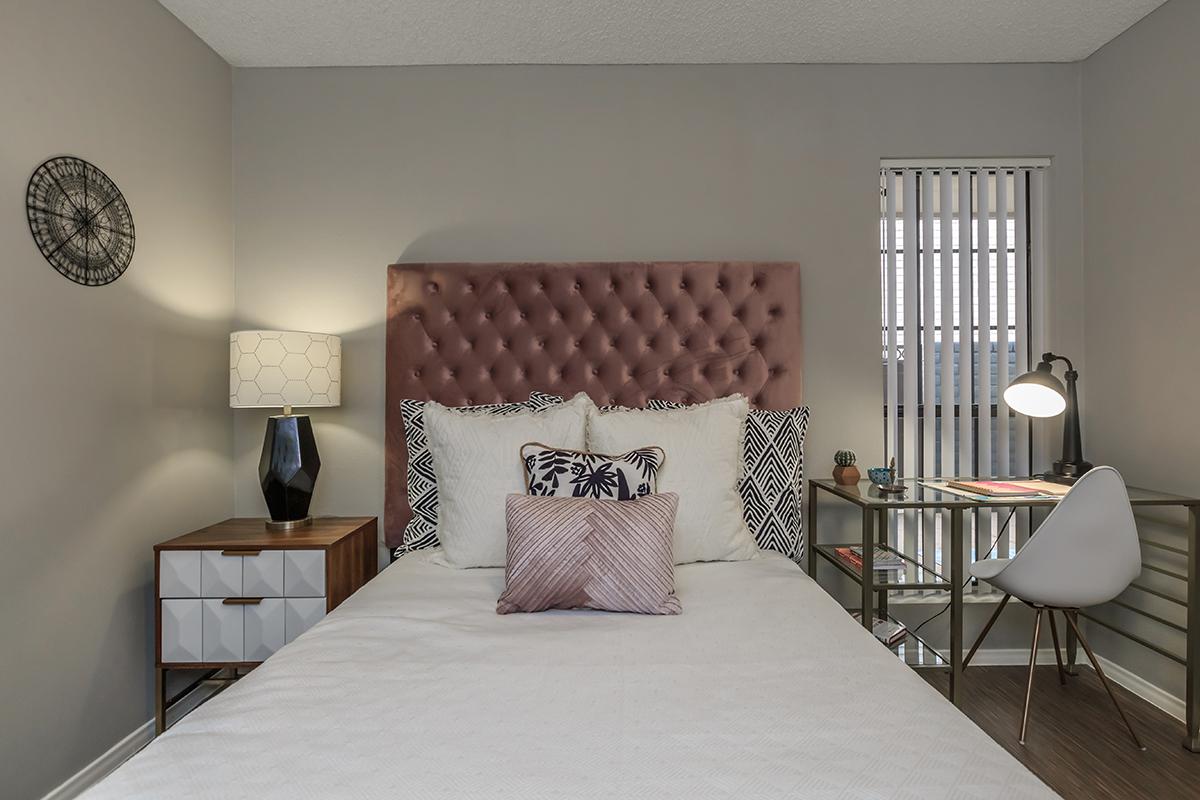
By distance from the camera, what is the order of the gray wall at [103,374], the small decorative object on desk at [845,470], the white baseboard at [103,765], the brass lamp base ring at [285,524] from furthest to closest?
the small decorative object on desk at [845,470] → the brass lamp base ring at [285,524] → the white baseboard at [103,765] → the gray wall at [103,374]

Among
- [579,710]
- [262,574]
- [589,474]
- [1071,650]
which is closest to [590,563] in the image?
[589,474]

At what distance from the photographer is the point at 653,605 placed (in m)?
1.87

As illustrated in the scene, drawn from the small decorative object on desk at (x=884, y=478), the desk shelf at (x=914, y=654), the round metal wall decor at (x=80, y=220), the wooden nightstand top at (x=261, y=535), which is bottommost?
the desk shelf at (x=914, y=654)

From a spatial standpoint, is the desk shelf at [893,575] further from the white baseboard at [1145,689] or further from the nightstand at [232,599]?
the nightstand at [232,599]

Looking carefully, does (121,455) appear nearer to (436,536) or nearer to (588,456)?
(436,536)

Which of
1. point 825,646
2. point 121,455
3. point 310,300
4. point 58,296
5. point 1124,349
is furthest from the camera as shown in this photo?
point 310,300

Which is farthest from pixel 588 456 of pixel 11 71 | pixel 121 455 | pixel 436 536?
pixel 11 71

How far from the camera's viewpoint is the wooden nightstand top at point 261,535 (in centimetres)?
245

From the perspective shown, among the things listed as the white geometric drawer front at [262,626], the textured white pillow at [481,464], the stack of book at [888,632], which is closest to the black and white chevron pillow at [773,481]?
the stack of book at [888,632]

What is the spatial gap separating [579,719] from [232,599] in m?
1.67

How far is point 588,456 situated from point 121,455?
1.55 metres

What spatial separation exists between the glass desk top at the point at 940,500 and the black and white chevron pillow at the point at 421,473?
3.80 ft

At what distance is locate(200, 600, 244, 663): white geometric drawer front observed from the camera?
2447mm

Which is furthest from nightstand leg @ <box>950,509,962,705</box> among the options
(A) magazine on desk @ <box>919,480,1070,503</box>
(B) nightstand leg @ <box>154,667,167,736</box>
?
(B) nightstand leg @ <box>154,667,167,736</box>
